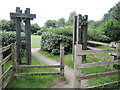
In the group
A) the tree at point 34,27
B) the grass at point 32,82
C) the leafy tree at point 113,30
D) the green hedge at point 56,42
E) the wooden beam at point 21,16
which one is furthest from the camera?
the tree at point 34,27

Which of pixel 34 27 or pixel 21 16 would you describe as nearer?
pixel 21 16

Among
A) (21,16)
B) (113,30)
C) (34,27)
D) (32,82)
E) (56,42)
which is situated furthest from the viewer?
(34,27)

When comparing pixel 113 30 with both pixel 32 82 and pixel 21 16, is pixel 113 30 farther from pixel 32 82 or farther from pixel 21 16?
pixel 32 82

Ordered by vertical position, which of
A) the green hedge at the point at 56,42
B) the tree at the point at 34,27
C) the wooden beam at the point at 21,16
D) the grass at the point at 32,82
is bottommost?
the grass at the point at 32,82

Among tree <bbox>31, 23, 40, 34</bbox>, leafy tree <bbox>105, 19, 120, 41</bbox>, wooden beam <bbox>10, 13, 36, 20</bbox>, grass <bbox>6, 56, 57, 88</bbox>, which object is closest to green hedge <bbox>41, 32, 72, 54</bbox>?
wooden beam <bbox>10, 13, 36, 20</bbox>

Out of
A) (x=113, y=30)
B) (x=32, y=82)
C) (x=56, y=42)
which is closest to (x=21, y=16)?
(x=32, y=82)

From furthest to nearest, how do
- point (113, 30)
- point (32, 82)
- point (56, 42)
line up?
point (113, 30), point (56, 42), point (32, 82)

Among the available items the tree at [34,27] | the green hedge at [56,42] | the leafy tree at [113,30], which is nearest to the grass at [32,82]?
the green hedge at [56,42]

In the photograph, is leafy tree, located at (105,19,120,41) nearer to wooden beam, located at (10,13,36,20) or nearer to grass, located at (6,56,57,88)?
wooden beam, located at (10,13,36,20)

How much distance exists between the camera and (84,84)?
4250 millimetres

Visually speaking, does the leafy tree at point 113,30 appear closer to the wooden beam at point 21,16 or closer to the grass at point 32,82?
the wooden beam at point 21,16

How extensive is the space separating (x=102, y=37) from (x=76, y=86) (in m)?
11.2

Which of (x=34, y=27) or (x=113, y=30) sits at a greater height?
(x=34, y=27)

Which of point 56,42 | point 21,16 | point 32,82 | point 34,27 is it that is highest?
point 34,27
